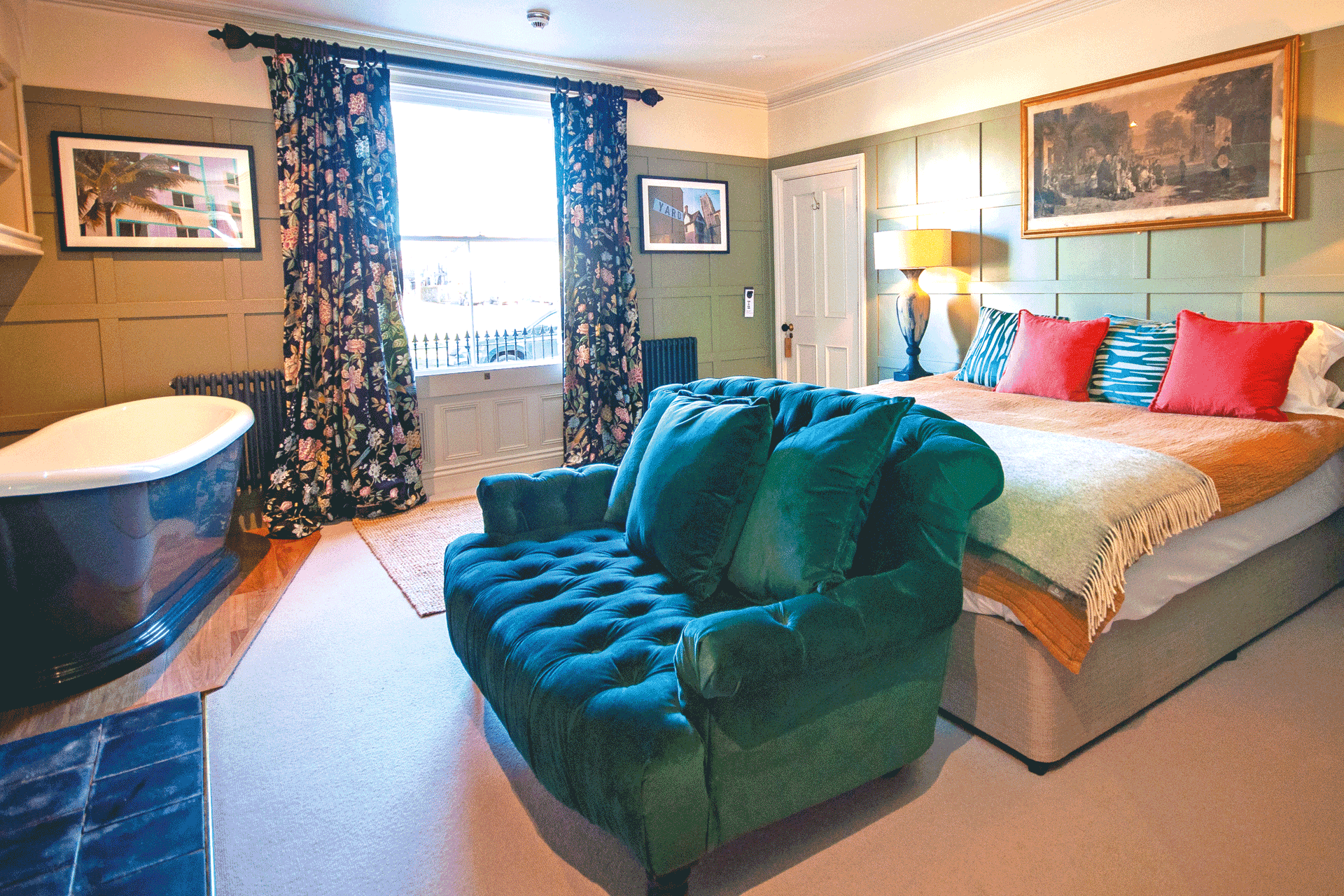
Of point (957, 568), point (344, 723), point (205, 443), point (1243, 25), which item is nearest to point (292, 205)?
point (205, 443)

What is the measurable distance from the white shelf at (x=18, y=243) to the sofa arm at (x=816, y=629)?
11.0 feet

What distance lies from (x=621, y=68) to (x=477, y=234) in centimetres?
140

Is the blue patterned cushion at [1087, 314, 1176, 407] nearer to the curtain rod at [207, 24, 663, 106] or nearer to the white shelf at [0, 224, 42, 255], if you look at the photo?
the curtain rod at [207, 24, 663, 106]

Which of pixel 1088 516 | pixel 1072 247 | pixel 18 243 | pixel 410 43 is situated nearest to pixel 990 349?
pixel 1072 247

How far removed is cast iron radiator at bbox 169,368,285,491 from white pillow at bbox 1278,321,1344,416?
450 cm

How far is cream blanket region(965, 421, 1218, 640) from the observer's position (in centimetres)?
201

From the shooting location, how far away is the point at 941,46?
15.8 ft

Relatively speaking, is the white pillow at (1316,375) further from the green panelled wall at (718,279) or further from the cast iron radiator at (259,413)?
the cast iron radiator at (259,413)

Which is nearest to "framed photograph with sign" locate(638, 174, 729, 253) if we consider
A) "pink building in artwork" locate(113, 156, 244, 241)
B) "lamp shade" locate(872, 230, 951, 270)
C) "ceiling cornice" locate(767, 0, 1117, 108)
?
"ceiling cornice" locate(767, 0, 1117, 108)

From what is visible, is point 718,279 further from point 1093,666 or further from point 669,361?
point 1093,666

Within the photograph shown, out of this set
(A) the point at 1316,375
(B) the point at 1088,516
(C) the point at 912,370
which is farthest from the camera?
(C) the point at 912,370

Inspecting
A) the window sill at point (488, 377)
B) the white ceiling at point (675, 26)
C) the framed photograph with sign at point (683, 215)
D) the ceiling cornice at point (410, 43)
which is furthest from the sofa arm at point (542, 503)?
the framed photograph with sign at point (683, 215)

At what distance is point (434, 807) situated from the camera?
207 centimetres

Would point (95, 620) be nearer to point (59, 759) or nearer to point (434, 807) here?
point (59, 759)
